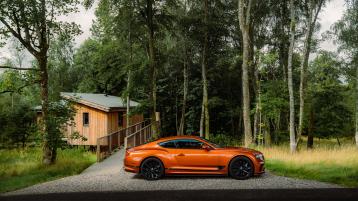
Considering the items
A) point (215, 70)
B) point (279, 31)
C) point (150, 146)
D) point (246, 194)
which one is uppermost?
point (279, 31)

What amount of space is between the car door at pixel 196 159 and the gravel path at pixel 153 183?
38cm

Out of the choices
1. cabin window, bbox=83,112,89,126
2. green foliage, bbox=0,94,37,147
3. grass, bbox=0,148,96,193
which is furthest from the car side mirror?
green foliage, bbox=0,94,37,147

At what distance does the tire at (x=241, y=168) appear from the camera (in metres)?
10.8

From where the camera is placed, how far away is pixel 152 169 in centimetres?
1113

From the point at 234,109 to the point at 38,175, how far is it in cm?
2542

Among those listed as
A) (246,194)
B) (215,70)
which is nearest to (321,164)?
(246,194)

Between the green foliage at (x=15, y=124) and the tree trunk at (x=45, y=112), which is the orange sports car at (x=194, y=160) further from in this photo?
the green foliage at (x=15, y=124)

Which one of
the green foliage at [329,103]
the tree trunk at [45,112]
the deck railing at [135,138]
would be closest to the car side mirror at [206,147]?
the deck railing at [135,138]

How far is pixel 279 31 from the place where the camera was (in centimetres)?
2839

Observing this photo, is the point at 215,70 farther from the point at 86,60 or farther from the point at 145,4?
the point at 86,60

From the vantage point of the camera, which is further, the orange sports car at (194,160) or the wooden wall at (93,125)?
the wooden wall at (93,125)

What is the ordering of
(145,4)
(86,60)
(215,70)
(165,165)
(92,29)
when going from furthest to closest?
1. (86,60)
2. (92,29)
3. (215,70)
4. (145,4)
5. (165,165)

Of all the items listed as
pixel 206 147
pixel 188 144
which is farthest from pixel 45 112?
Result: pixel 206 147

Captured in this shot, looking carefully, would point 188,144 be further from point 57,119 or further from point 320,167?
point 57,119
